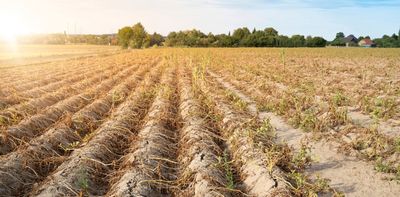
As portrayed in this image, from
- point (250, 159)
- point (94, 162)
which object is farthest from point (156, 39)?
point (250, 159)

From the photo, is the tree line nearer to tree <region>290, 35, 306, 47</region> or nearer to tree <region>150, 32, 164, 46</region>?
tree <region>290, 35, 306, 47</region>

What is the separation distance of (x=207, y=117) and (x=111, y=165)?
10.6ft

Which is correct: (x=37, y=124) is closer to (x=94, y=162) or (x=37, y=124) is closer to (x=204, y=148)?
(x=94, y=162)

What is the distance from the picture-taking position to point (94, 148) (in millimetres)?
6770

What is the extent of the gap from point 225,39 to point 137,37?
20006mm

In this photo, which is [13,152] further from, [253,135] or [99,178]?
[253,135]

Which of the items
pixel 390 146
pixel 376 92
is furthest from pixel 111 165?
pixel 376 92

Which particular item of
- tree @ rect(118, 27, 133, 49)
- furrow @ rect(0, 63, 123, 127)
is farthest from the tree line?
furrow @ rect(0, 63, 123, 127)

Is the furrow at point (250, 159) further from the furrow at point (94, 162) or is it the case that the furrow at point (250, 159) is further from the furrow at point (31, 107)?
the furrow at point (31, 107)

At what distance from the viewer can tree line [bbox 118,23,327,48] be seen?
78.7 meters

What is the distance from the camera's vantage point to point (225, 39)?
81.2 meters

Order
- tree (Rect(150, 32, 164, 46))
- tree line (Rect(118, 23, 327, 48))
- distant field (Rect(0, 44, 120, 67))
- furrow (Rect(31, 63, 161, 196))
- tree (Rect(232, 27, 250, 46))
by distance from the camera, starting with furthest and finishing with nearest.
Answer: tree (Rect(150, 32, 164, 46)) < tree (Rect(232, 27, 250, 46)) < tree line (Rect(118, 23, 327, 48)) < distant field (Rect(0, 44, 120, 67)) < furrow (Rect(31, 63, 161, 196))

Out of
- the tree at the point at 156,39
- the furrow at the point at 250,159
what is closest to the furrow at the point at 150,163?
the furrow at the point at 250,159

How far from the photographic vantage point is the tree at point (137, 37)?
283 ft
